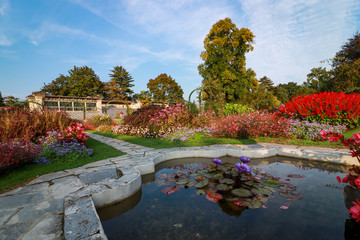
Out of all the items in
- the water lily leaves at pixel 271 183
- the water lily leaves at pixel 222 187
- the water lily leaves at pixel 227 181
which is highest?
the water lily leaves at pixel 227 181

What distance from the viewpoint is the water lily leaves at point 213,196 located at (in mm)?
1822

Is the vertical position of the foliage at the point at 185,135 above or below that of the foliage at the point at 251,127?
below

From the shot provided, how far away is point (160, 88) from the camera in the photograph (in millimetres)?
32438

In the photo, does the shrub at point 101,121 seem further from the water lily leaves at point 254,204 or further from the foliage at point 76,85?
the foliage at point 76,85

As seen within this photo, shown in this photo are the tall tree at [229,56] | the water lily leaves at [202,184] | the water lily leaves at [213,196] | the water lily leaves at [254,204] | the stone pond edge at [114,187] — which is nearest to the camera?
the stone pond edge at [114,187]

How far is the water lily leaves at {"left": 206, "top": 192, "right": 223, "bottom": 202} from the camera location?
5.98 ft

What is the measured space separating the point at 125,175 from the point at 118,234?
903mm

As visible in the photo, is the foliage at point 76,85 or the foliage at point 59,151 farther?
the foliage at point 76,85

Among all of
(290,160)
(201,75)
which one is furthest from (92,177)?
(201,75)

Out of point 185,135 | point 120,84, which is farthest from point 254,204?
point 120,84

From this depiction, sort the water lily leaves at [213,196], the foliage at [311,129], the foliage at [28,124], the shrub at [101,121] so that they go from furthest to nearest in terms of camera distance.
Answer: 1. the shrub at [101,121]
2. the foliage at [311,129]
3. the foliage at [28,124]
4. the water lily leaves at [213,196]

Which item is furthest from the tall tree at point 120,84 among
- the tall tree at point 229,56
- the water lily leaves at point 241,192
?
the water lily leaves at point 241,192

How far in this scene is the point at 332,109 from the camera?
5.33 metres

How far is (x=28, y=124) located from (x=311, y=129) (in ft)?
26.6
